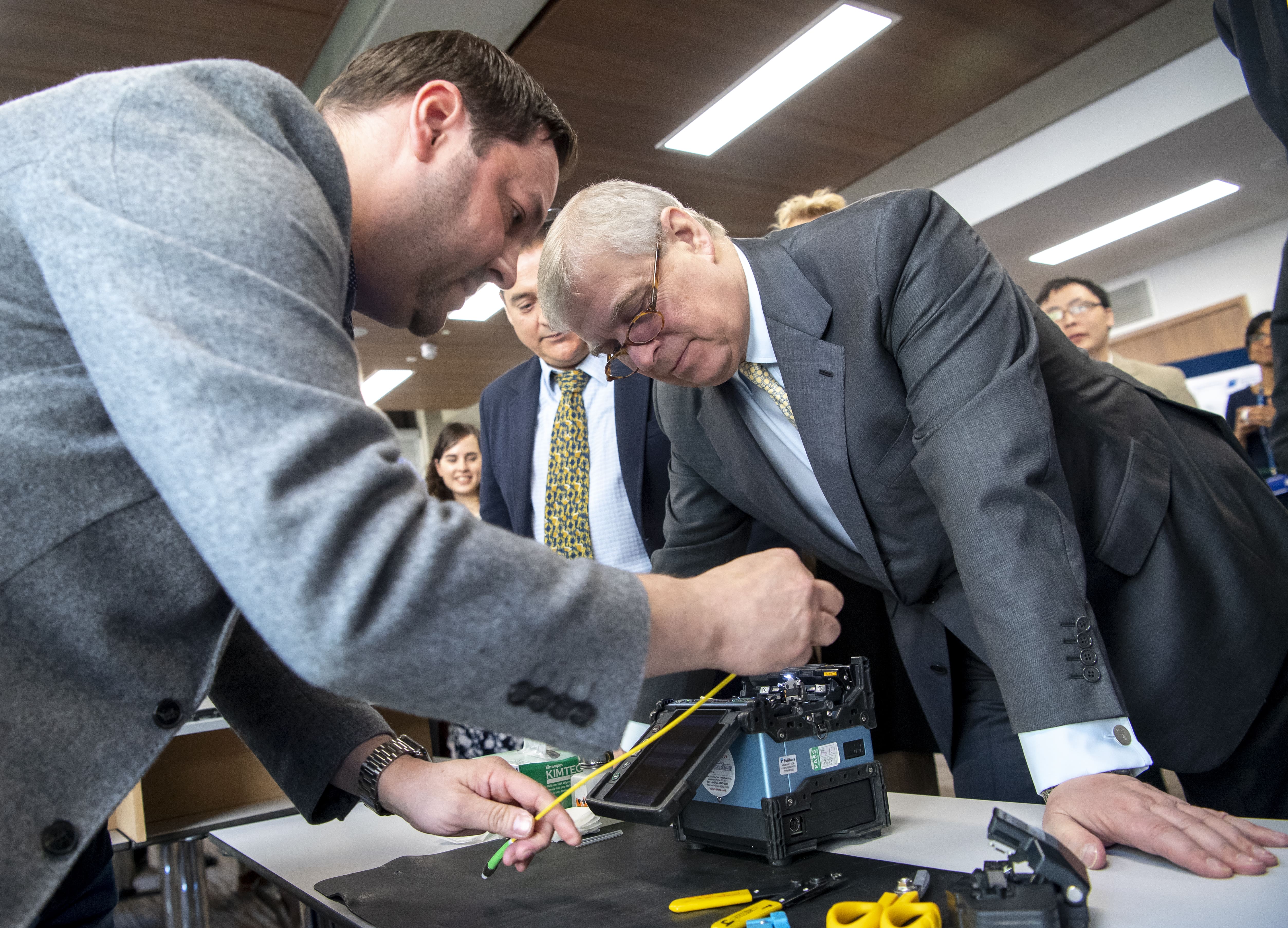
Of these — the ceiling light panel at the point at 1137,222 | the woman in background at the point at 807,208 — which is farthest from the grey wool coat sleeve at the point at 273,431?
the ceiling light panel at the point at 1137,222

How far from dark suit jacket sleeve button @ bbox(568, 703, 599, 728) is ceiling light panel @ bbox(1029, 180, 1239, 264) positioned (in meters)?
6.67

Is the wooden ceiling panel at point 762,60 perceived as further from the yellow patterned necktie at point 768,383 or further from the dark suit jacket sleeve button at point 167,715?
the dark suit jacket sleeve button at point 167,715

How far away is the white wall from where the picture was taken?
7.05 m

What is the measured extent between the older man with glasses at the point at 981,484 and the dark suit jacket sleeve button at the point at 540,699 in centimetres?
60

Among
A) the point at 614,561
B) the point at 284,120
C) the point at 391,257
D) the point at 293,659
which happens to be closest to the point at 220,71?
the point at 284,120

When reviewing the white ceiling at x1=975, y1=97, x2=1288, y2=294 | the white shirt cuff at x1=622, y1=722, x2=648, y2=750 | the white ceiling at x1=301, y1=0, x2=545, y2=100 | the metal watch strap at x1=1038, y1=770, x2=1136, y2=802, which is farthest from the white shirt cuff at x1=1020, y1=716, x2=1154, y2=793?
the white ceiling at x1=975, y1=97, x2=1288, y2=294

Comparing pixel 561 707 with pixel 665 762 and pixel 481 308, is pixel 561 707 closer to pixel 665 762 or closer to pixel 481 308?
pixel 665 762

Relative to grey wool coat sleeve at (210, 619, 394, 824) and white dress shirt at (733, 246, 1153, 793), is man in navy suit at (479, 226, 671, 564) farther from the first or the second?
grey wool coat sleeve at (210, 619, 394, 824)

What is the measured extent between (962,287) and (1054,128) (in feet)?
15.8

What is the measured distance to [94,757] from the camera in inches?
24.4

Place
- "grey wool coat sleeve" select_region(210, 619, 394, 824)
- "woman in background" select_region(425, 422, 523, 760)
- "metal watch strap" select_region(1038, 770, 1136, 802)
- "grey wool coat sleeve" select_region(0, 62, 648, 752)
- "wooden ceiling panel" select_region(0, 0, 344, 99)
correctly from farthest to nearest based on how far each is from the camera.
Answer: "woman in background" select_region(425, 422, 523, 760) → "wooden ceiling panel" select_region(0, 0, 344, 99) → "grey wool coat sleeve" select_region(210, 619, 394, 824) → "metal watch strap" select_region(1038, 770, 1136, 802) → "grey wool coat sleeve" select_region(0, 62, 648, 752)

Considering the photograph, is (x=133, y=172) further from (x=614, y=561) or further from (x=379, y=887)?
(x=614, y=561)

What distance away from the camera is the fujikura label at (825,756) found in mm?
1043

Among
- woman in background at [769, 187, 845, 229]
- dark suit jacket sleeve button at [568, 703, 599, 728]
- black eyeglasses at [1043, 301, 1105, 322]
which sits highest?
woman in background at [769, 187, 845, 229]
